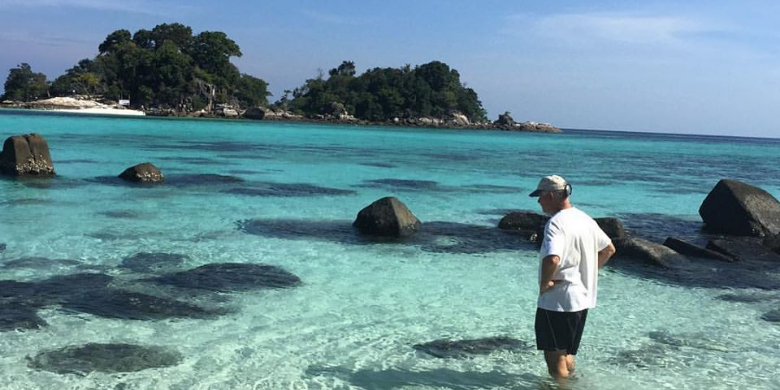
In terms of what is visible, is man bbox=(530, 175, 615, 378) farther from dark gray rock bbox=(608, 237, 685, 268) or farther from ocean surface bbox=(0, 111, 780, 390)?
dark gray rock bbox=(608, 237, 685, 268)

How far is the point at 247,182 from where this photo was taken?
20.5 m

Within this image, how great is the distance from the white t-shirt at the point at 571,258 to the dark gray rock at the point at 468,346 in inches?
67.3

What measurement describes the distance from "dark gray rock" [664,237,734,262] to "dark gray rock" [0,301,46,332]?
9.57 meters

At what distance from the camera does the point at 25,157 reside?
18.7m

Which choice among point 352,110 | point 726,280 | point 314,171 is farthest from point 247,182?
point 352,110

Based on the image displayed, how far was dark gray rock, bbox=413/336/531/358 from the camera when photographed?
21.2ft

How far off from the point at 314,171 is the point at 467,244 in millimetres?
14517

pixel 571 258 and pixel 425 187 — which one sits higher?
pixel 571 258

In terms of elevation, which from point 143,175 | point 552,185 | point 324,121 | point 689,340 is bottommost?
point 689,340

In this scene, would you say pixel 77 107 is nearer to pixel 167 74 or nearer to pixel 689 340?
pixel 167 74

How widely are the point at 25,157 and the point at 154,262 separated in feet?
38.0

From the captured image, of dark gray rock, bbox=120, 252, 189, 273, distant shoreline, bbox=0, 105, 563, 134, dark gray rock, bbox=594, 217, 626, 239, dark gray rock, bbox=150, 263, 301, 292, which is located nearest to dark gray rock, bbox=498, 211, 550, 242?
dark gray rock, bbox=594, 217, 626, 239

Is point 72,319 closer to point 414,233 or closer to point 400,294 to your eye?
point 400,294

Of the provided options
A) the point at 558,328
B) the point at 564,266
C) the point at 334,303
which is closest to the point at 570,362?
the point at 558,328
